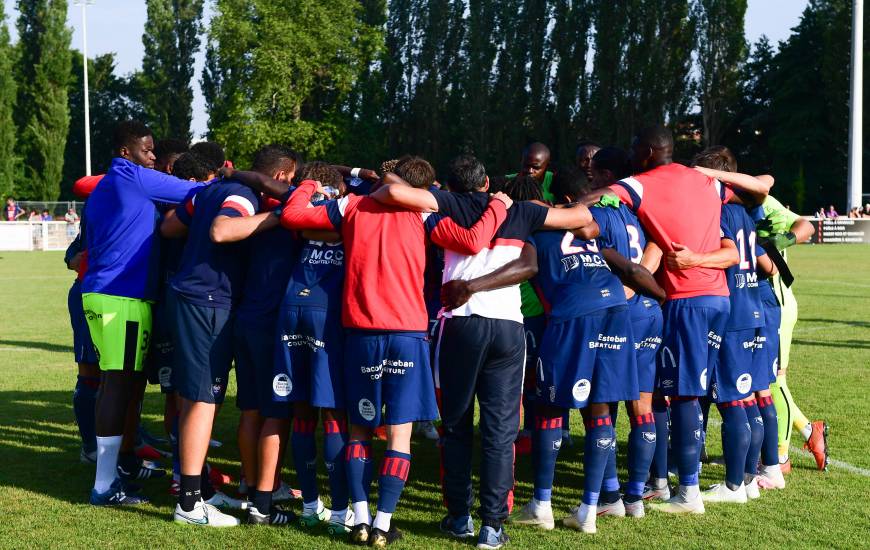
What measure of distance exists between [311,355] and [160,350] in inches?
66.8

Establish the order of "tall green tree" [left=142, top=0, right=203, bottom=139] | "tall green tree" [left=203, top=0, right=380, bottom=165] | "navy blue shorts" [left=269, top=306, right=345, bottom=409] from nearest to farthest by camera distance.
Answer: "navy blue shorts" [left=269, top=306, right=345, bottom=409] → "tall green tree" [left=203, top=0, right=380, bottom=165] → "tall green tree" [left=142, top=0, right=203, bottom=139]

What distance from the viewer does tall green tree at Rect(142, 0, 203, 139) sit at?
64938 millimetres

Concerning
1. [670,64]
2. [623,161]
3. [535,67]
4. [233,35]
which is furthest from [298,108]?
[623,161]

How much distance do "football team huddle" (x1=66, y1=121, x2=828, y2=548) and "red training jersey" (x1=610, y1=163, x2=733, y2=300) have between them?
0.04 ft

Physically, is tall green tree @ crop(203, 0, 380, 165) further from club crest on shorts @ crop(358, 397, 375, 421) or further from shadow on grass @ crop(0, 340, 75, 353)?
club crest on shorts @ crop(358, 397, 375, 421)

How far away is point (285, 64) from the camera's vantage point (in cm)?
5150

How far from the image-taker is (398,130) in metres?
61.9

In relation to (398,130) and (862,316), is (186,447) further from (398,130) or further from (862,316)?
(398,130)

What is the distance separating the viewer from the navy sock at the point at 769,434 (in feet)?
21.2

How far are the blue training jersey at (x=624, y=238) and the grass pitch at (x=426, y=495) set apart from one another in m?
1.29

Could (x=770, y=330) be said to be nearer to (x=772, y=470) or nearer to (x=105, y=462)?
(x=772, y=470)

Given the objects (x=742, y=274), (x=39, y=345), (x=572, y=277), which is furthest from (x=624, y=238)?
(x=39, y=345)

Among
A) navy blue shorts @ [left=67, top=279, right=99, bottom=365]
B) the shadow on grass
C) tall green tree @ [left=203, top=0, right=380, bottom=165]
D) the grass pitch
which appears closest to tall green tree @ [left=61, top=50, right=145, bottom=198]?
tall green tree @ [left=203, top=0, right=380, bottom=165]

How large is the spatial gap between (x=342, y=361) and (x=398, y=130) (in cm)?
5741
